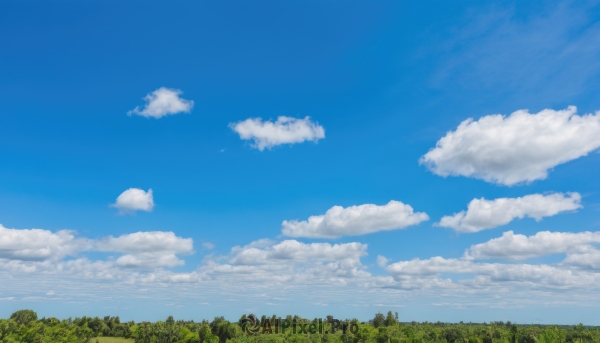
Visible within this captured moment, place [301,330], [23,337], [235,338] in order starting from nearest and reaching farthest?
1. [23,337]
2. [235,338]
3. [301,330]

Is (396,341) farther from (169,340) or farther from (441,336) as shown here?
(169,340)

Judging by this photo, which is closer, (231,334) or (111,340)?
(231,334)

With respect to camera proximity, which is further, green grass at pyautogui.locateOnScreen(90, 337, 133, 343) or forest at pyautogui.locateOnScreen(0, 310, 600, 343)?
green grass at pyautogui.locateOnScreen(90, 337, 133, 343)

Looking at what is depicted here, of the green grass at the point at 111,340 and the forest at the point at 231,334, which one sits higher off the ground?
the forest at the point at 231,334

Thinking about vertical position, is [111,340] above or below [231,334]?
below

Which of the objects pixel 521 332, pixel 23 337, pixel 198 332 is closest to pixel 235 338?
pixel 198 332

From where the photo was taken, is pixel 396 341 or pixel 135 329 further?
pixel 135 329

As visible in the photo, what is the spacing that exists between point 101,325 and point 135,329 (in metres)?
20.6

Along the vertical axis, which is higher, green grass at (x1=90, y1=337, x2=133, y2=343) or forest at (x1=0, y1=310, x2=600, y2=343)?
forest at (x1=0, y1=310, x2=600, y2=343)

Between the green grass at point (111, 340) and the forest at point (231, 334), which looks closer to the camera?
the forest at point (231, 334)

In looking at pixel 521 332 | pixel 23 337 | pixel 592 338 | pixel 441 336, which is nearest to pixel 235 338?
pixel 23 337

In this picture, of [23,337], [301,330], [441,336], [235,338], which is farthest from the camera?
[301,330]

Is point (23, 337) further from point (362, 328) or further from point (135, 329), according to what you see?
point (362, 328)

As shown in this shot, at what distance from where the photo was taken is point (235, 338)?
157 meters
